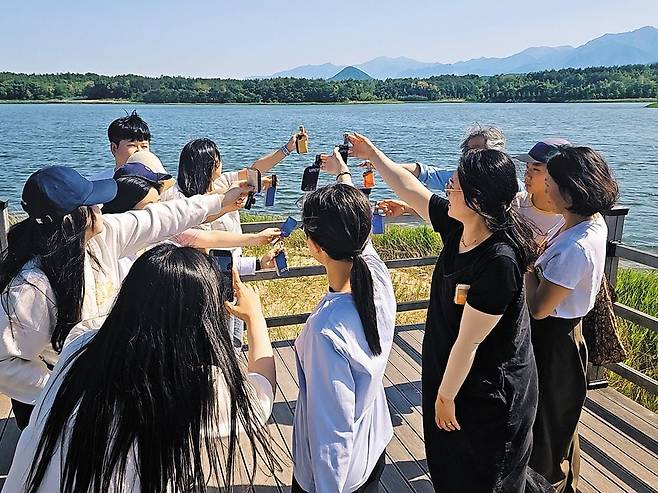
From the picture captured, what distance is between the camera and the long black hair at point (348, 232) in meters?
1.81

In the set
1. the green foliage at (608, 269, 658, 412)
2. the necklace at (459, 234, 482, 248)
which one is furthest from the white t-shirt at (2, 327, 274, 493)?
the green foliage at (608, 269, 658, 412)

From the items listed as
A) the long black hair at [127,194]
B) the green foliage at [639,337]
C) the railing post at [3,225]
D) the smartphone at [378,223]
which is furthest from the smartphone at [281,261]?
the green foliage at [639,337]

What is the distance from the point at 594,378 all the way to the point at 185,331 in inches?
125

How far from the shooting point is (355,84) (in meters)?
53.8

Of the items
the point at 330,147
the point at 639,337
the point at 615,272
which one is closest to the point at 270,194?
the point at 615,272

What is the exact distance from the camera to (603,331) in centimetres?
271

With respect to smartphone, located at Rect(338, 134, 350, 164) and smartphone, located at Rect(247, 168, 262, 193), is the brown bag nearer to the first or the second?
smartphone, located at Rect(338, 134, 350, 164)

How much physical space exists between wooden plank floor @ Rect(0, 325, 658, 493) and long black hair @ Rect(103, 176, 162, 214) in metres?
1.27

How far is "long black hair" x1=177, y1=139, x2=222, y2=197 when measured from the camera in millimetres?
3260

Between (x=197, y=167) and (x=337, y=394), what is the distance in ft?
6.19

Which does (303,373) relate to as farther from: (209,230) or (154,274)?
(209,230)

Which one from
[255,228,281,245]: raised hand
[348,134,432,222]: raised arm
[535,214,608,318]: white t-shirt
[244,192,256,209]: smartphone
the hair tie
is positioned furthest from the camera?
[244,192,256,209]: smartphone

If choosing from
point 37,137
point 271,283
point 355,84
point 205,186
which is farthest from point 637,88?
point 205,186

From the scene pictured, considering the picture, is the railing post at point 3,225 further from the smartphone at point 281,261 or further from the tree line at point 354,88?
the tree line at point 354,88
